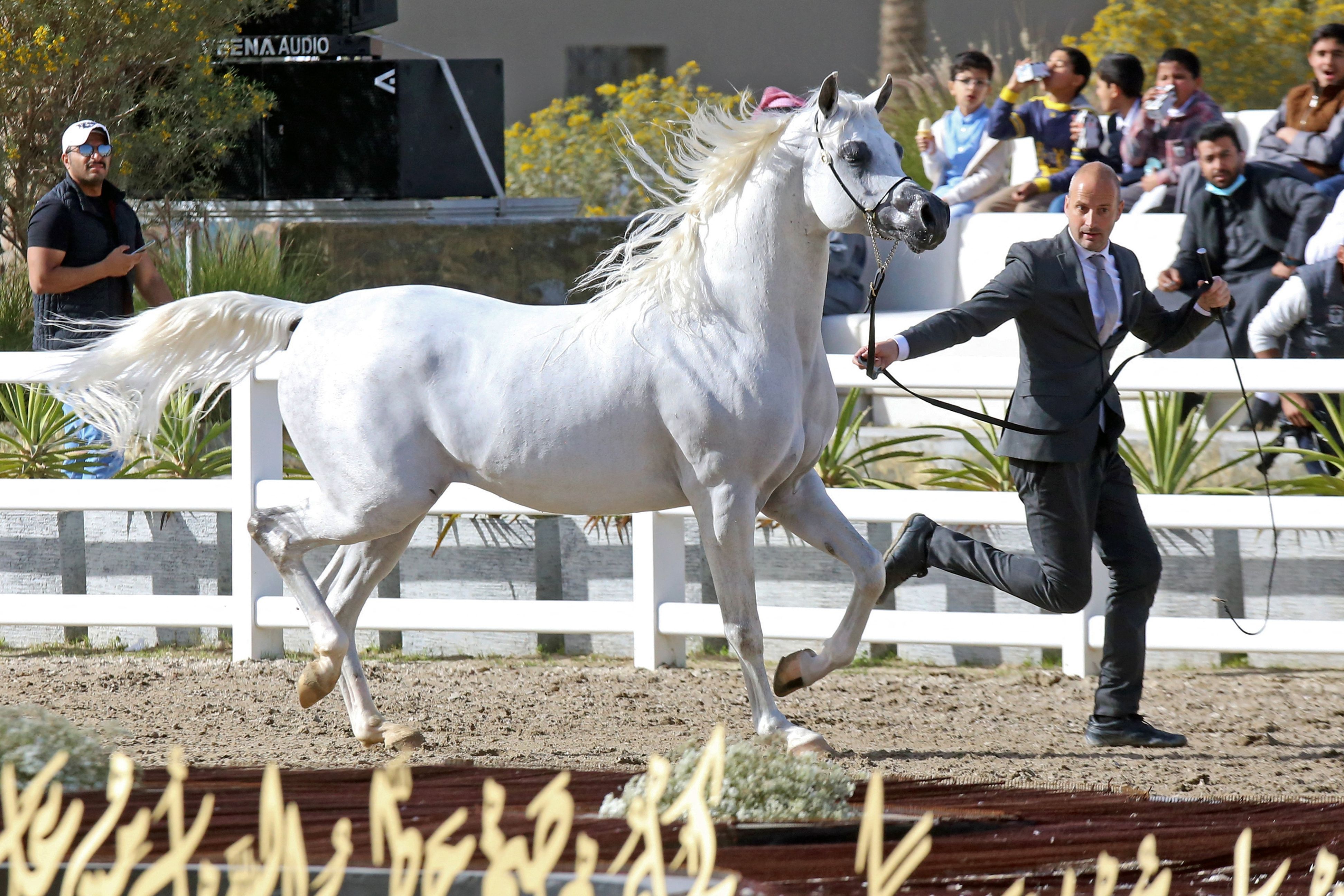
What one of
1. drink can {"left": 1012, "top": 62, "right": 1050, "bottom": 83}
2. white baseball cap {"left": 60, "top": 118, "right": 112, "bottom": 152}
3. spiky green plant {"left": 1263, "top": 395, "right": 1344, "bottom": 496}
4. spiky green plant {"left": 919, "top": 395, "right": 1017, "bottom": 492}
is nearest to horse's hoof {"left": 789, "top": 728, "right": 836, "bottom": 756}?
spiky green plant {"left": 919, "top": 395, "right": 1017, "bottom": 492}

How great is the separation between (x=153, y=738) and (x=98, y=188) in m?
3.06

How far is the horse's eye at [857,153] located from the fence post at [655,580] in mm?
2153

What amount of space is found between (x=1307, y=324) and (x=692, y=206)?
350 cm

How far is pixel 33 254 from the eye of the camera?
22.5 ft

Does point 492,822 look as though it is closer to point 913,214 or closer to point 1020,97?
point 913,214

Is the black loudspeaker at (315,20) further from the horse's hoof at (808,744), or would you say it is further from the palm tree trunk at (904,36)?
the horse's hoof at (808,744)

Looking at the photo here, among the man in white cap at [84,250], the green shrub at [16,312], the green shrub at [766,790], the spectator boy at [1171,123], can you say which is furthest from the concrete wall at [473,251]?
the green shrub at [766,790]

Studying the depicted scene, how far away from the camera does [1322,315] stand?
6.77m

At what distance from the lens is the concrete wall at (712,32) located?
1495 centimetres

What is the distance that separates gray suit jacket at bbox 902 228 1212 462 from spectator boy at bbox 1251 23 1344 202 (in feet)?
10.4

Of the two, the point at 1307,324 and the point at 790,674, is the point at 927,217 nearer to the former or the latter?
the point at 790,674

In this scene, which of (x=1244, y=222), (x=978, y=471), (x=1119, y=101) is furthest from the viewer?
(x=1119, y=101)

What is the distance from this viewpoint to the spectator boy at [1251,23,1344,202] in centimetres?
742

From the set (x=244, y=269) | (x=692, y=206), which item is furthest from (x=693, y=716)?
(x=244, y=269)
